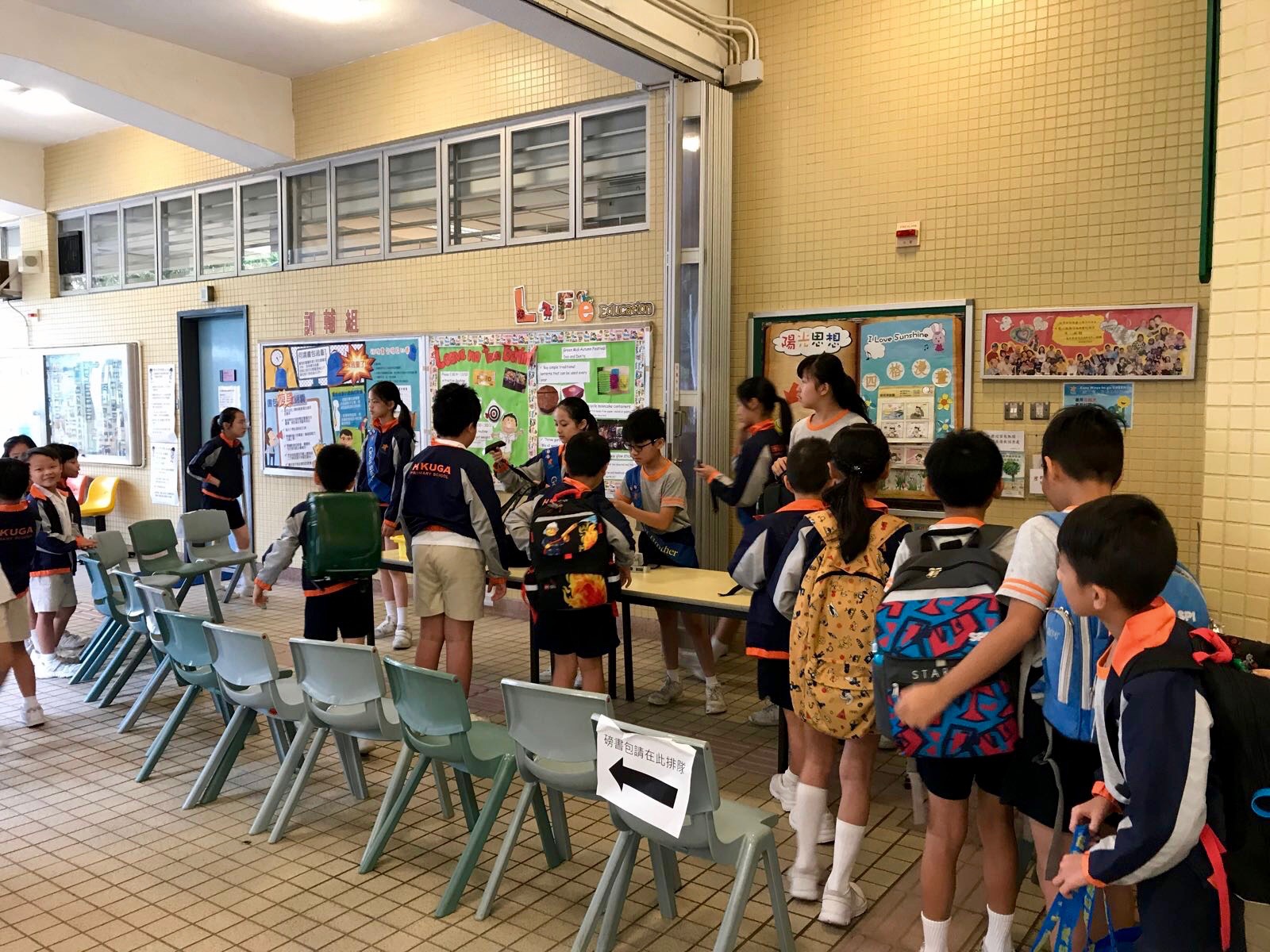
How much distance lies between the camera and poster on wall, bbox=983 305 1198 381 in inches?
170

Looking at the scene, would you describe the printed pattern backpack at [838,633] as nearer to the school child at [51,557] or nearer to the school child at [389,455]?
the school child at [389,455]

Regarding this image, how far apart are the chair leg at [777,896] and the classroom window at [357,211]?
6.06m

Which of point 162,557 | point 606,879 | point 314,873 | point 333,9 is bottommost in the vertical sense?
point 314,873

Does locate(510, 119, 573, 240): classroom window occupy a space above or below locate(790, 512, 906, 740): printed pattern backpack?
above

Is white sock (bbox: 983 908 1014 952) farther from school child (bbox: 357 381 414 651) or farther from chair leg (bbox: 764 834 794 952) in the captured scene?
school child (bbox: 357 381 414 651)

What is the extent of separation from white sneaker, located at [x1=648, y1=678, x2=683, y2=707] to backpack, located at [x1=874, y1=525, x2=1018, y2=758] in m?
2.56

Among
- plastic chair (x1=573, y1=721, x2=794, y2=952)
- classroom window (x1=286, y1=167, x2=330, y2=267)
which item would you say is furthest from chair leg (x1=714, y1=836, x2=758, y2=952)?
classroom window (x1=286, y1=167, x2=330, y2=267)

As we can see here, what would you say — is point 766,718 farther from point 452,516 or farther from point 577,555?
point 452,516

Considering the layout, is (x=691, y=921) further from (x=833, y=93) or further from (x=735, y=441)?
(x=833, y=93)

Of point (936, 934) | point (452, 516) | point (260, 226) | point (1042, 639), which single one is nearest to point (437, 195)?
point (260, 226)

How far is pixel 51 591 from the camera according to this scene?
5215mm

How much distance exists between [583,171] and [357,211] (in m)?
2.21

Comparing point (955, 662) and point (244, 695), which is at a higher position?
point (955, 662)

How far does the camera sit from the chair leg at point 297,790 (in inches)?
129
